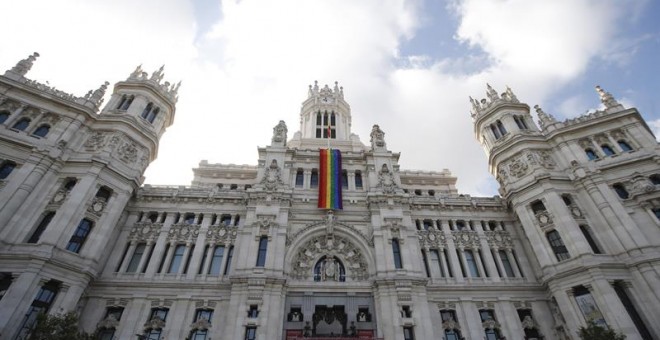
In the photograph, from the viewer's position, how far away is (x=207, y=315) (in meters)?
27.8

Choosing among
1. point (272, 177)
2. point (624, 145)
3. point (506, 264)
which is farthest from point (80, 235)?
point (624, 145)

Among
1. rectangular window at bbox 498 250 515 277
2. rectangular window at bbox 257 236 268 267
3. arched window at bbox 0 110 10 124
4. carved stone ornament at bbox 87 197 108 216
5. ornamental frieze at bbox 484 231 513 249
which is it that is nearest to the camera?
carved stone ornament at bbox 87 197 108 216

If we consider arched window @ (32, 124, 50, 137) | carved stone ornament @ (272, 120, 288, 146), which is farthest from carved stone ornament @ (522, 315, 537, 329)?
arched window @ (32, 124, 50, 137)

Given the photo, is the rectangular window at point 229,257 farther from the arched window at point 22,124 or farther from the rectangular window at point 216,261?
the arched window at point 22,124

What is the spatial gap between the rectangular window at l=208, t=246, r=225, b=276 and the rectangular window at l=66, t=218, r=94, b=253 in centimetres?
1005

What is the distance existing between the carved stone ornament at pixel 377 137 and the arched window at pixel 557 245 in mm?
18576

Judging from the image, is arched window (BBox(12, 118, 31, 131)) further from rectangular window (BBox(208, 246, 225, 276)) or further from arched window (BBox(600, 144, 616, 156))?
arched window (BBox(600, 144, 616, 156))

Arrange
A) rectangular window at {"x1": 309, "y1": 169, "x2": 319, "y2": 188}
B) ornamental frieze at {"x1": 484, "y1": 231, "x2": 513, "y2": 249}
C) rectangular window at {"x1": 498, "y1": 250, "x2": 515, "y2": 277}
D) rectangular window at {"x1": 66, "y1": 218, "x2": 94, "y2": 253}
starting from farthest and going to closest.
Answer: rectangular window at {"x1": 309, "y1": 169, "x2": 319, "y2": 188}, ornamental frieze at {"x1": 484, "y1": 231, "x2": 513, "y2": 249}, rectangular window at {"x1": 498, "y1": 250, "x2": 515, "y2": 277}, rectangular window at {"x1": 66, "y1": 218, "x2": 94, "y2": 253}

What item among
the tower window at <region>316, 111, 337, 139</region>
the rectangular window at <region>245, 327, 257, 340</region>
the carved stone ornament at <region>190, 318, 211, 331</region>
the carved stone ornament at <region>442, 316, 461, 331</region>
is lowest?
the rectangular window at <region>245, 327, 257, 340</region>

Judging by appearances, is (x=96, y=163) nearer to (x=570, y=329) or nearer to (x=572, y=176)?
(x=570, y=329)


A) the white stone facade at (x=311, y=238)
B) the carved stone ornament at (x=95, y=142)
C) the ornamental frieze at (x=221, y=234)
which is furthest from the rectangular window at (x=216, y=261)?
the carved stone ornament at (x=95, y=142)

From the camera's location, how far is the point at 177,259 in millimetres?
31094

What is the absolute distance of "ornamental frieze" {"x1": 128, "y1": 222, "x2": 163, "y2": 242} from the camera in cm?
3159

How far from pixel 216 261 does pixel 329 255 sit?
10.3m
